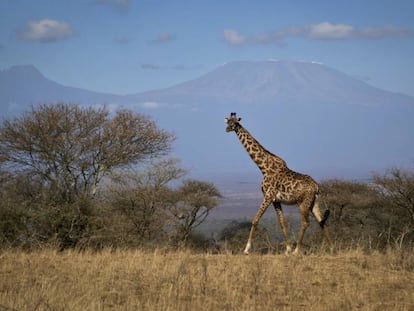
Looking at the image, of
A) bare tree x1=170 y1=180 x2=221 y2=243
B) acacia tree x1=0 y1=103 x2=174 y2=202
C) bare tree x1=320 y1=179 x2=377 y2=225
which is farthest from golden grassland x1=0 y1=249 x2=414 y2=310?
bare tree x1=320 y1=179 x2=377 y2=225

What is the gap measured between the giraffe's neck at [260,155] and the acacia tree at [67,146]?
20.5ft

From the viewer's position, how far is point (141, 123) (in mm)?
23922

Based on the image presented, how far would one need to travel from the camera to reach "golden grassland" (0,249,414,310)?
8516 millimetres

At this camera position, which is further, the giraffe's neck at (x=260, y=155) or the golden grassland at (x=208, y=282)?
the giraffe's neck at (x=260, y=155)

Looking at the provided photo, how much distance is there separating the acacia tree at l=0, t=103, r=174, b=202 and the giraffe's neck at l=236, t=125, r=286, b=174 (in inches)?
246

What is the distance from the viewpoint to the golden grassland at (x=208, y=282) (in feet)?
27.9

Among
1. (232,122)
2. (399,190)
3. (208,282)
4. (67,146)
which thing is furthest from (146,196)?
(208,282)

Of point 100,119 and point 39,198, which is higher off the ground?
point 100,119

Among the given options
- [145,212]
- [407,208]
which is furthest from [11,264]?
[407,208]

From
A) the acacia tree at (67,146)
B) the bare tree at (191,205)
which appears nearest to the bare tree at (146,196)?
the bare tree at (191,205)

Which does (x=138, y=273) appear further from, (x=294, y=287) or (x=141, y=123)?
(x=141, y=123)

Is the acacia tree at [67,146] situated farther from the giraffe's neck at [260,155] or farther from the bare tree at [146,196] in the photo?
the giraffe's neck at [260,155]

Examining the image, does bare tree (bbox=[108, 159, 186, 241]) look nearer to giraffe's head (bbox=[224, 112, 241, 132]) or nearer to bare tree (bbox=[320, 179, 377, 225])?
bare tree (bbox=[320, 179, 377, 225])

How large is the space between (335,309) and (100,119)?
51.3 feet
